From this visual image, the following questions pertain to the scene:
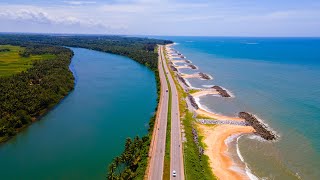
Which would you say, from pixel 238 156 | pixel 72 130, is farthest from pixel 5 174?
pixel 238 156

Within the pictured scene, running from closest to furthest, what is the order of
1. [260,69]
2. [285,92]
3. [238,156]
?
[238,156] → [285,92] → [260,69]

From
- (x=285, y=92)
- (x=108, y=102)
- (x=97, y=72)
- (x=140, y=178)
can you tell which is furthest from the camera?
(x=97, y=72)

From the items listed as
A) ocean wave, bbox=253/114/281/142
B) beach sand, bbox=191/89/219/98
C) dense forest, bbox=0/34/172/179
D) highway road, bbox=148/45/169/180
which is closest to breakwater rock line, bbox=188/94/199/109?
beach sand, bbox=191/89/219/98

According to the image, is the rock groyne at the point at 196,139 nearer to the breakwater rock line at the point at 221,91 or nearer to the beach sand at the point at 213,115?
the beach sand at the point at 213,115

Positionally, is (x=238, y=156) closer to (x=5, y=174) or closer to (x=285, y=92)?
(x=5, y=174)

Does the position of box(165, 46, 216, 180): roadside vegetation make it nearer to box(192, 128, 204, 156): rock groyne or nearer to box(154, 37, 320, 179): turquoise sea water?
box(192, 128, 204, 156): rock groyne

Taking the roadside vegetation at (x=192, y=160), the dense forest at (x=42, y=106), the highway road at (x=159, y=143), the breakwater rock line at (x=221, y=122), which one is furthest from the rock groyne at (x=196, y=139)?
the dense forest at (x=42, y=106)
